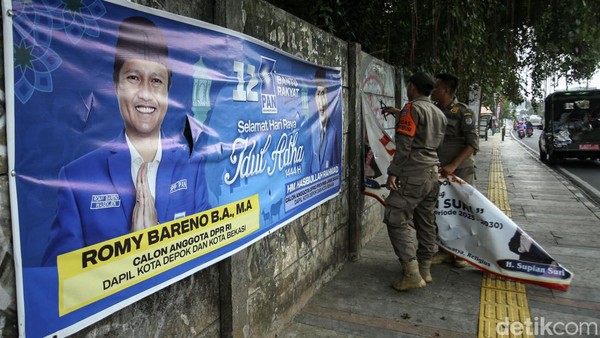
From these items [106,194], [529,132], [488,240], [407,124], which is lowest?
[488,240]

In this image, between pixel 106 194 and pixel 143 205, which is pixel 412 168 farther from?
pixel 106 194

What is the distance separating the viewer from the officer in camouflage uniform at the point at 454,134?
4.29 meters

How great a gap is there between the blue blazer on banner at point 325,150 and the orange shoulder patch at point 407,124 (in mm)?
585

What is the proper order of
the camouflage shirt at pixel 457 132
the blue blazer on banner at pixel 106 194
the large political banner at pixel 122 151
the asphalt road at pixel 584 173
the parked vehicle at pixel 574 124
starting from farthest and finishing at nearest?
the parked vehicle at pixel 574 124, the asphalt road at pixel 584 173, the camouflage shirt at pixel 457 132, the blue blazer on banner at pixel 106 194, the large political banner at pixel 122 151

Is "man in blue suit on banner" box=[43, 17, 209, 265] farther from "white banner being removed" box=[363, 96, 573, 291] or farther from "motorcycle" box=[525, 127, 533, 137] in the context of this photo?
"motorcycle" box=[525, 127, 533, 137]

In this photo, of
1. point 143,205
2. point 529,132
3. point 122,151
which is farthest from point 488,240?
point 529,132

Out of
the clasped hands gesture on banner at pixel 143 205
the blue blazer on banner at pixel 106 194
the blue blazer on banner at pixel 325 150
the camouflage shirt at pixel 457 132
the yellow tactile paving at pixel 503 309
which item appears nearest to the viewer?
the blue blazer on banner at pixel 106 194

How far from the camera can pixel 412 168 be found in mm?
3701

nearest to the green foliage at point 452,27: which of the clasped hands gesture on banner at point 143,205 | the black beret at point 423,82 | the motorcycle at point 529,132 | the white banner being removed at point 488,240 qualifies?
the black beret at point 423,82

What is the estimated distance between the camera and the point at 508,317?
10.7 ft

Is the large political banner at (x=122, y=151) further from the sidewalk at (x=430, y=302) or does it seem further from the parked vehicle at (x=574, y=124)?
the parked vehicle at (x=574, y=124)

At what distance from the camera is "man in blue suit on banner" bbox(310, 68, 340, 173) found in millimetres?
3520

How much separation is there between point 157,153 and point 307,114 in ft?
5.49

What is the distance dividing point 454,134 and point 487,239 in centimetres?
111
